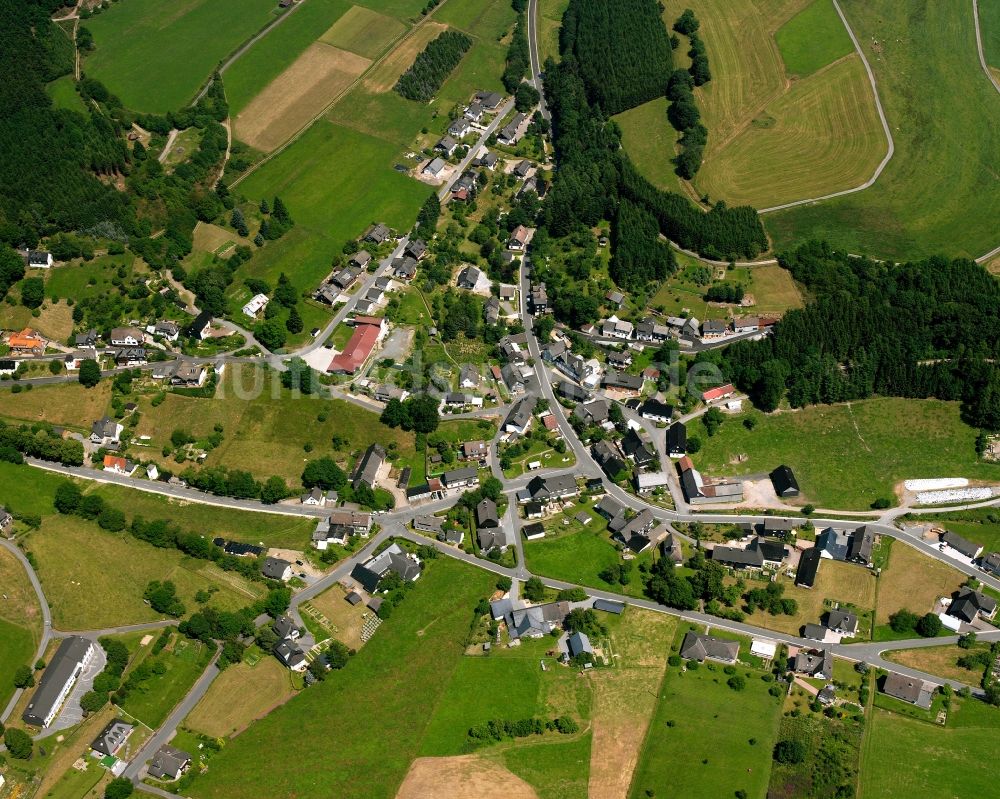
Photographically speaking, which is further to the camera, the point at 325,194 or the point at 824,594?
the point at 325,194

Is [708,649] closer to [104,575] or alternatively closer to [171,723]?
Answer: [171,723]

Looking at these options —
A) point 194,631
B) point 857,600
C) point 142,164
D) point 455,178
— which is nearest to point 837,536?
point 857,600

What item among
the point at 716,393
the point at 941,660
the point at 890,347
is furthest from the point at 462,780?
the point at 890,347

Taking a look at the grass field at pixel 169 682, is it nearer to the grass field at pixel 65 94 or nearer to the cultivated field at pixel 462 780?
the cultivated field at pixel 462 780

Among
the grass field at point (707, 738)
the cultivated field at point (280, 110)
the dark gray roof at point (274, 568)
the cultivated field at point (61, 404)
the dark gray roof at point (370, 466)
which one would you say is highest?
the cultivated field at point (280, 110)

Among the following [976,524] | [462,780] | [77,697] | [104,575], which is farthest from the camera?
[976,524]

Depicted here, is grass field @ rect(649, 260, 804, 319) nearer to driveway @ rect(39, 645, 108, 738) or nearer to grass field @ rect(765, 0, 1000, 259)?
grass field @ rect(765, 0, 1000, 259)

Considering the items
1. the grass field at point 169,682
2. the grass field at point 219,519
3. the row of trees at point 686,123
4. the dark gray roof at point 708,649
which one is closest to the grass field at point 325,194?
the grass field at point 219,519
